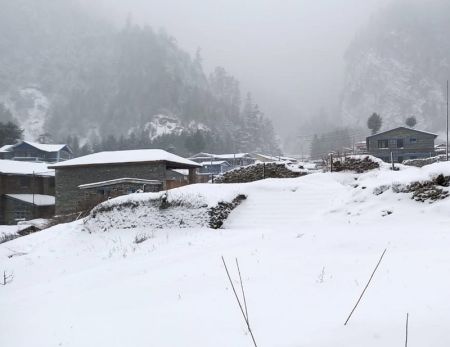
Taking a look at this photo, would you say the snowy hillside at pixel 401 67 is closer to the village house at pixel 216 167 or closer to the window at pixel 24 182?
the village house at pixel 216 167

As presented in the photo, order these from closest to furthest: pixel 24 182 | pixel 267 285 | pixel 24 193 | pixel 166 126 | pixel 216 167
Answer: pixel 267 285
pixel 24 193
pixel 24 182
pixel 216 167
pixel 166 126

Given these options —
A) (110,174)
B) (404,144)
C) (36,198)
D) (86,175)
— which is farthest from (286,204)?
(404,144)

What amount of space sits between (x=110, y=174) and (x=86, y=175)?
2.60 metres

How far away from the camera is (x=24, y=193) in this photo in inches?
1746

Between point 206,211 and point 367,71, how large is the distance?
557 ft

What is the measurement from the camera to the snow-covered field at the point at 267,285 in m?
4.07

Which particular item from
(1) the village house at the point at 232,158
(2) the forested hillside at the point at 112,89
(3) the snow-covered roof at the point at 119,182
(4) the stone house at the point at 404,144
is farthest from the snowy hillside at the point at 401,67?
(3) the snow-covered roof at the point at 119,182

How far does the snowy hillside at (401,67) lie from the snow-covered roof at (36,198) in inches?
5211

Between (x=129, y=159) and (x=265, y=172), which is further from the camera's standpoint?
(x=129, y=159)

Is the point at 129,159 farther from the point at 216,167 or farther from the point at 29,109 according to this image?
the point at 29,109

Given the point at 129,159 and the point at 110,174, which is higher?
the point at 129,159

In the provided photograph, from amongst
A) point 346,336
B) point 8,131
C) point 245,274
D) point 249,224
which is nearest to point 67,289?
point 245,274

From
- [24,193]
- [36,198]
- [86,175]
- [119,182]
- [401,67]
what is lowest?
[36,198]

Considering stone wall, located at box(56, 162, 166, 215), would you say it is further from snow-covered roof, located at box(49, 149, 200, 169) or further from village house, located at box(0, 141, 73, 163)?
village house, located at box(0, 141, 73, 163)
